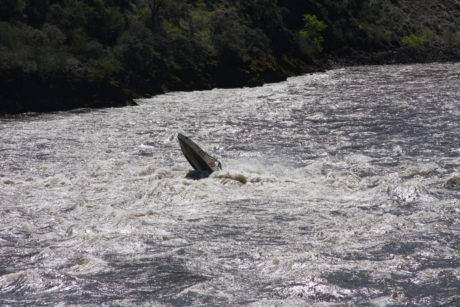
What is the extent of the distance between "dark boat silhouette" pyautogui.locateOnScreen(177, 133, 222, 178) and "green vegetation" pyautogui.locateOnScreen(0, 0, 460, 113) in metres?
14.3

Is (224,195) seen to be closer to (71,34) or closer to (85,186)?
(85,186)

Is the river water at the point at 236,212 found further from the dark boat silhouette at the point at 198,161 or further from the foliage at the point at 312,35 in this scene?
the foliage at the point at 312,35

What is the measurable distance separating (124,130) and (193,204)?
11106 mm

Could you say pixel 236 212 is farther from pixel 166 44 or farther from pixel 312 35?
pixel 312 35

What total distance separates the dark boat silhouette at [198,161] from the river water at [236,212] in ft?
1.36

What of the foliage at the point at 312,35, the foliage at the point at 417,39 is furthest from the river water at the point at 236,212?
the foliage at the point at 417,39

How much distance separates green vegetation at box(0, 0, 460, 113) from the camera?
32.0m

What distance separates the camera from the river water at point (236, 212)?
34.4 ft

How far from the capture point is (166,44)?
4009 cm

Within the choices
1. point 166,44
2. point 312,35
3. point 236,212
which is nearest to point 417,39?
point 312,35

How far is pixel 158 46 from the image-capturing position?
39469 millimetres

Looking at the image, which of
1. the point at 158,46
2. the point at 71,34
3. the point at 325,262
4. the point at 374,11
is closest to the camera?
the point at 325,262

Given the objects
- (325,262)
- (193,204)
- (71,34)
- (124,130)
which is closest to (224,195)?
(193,204)

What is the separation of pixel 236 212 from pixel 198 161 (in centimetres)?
376
